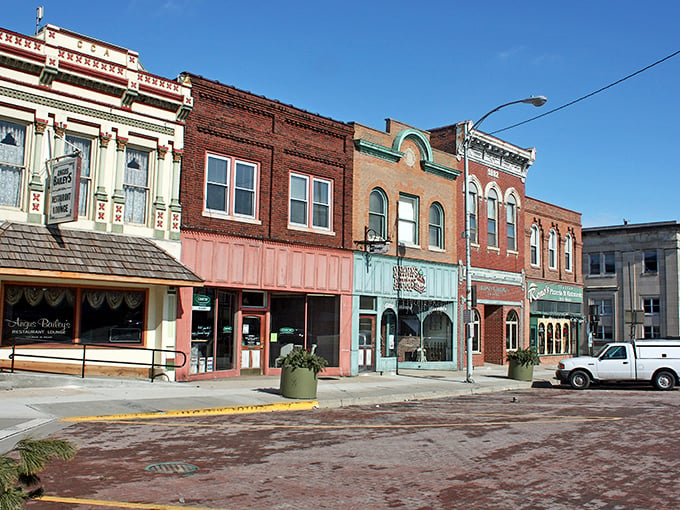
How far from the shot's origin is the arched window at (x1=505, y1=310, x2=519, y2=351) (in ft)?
110

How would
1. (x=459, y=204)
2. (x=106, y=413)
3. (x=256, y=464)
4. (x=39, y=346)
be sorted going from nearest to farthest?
(x=256, y=464) < (x=106, y=413) < (x=39, y=346) < (x=459, y=204)

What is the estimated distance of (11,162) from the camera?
17.0 meters

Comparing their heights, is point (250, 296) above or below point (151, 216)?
below

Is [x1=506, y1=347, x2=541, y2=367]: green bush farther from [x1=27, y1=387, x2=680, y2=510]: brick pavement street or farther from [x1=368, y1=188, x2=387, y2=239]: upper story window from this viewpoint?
[x1=27, y1=387, x2=680, y2=510]: brick pavement street

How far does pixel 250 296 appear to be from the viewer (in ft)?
73.0

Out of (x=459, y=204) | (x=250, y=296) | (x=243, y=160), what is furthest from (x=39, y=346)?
(x=459, y=204)

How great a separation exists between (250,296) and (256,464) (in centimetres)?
1309

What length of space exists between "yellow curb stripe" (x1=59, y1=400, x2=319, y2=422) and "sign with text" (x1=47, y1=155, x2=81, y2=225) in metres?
5.41

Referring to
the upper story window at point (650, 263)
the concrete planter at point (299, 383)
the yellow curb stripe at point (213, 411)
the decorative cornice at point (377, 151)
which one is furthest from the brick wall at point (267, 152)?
the upper story window at point (650, 263)

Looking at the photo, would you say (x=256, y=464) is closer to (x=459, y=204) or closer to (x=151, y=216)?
(x=151, y=216)

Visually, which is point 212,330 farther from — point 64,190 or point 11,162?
point 11,162

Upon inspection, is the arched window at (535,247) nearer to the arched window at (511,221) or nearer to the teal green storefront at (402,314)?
the arched window at (511,221)

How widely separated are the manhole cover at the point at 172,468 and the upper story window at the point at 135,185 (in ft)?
36.8

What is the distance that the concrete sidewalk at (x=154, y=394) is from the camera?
1269cm
